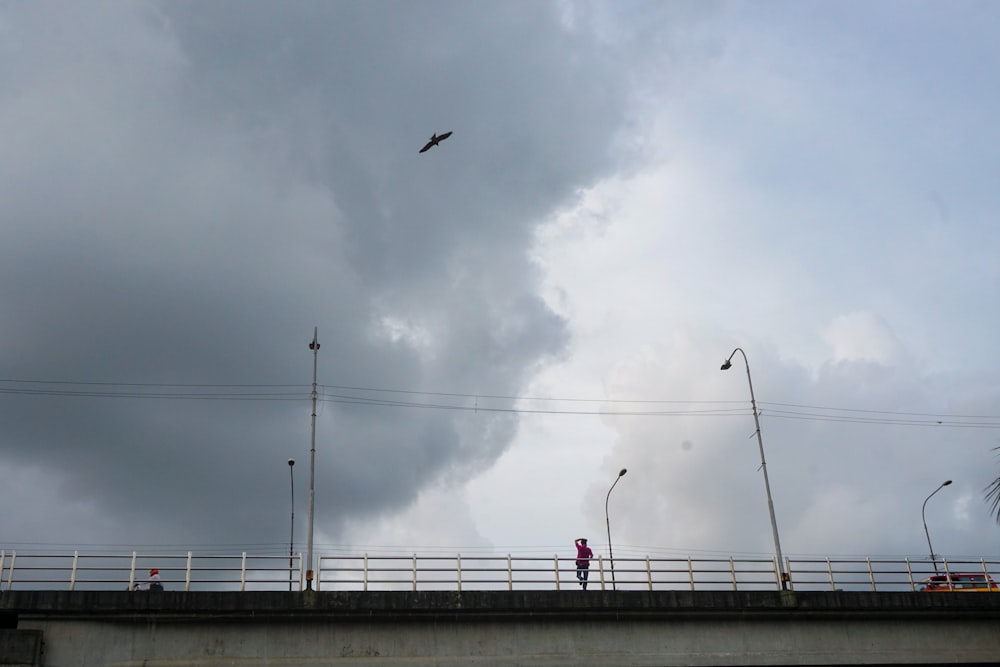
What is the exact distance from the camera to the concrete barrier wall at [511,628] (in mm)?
30734

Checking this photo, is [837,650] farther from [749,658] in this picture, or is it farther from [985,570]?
[985,570]

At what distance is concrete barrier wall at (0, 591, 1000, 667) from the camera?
30734 mm

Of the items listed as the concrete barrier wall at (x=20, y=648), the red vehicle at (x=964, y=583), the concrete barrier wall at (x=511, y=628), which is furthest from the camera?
the red vehicle at (x=964, y=583)

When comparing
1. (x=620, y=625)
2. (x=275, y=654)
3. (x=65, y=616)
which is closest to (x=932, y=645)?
(x=620, y=625)

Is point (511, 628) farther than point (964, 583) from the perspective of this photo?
No

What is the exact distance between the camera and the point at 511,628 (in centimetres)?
3331

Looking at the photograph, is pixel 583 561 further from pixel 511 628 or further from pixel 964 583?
pixel 964 583

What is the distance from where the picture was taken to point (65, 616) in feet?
99.5

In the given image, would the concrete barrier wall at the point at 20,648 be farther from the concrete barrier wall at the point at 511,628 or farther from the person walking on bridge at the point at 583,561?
the person walking on bridge at the point at 583,561

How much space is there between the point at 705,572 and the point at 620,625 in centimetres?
412

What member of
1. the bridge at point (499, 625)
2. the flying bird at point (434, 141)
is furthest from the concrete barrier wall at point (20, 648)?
the flying bird at point (434, 141)

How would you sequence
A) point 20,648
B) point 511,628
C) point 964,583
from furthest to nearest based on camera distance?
point 964,583
point 511,628
point 20,648

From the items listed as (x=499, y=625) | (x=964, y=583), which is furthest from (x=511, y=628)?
(x=964, y=583)

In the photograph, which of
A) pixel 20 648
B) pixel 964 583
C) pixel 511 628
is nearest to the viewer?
pixel 20 648
